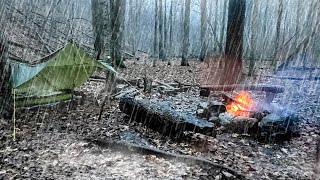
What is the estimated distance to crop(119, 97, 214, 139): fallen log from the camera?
6074 millimetres

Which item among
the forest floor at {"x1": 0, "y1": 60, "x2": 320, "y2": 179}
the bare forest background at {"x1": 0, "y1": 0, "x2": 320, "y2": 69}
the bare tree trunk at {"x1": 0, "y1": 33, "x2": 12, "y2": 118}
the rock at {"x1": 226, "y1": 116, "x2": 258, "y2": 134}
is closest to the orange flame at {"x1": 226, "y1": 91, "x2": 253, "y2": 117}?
the rock at {"x1": 226, "y1": 116, "x2": 258, "y2": 134}

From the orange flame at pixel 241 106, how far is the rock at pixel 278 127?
2.50 feet

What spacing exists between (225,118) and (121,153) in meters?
2.88

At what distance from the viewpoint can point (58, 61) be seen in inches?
328

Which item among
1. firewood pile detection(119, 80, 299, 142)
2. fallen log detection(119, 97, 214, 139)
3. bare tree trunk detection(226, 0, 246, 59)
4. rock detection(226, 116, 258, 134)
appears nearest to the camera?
fallen log detection(119, 97, 214, 139)

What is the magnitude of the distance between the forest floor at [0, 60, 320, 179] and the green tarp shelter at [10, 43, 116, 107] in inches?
20.1

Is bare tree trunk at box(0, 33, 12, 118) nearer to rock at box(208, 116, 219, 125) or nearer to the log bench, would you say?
rock at box(208, 116, 219, 125)

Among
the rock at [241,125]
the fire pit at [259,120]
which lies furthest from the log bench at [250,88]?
the rock at [241,125]

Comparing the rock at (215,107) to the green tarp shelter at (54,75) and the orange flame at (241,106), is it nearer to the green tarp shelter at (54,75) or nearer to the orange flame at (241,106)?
the orange flame at (241,106)

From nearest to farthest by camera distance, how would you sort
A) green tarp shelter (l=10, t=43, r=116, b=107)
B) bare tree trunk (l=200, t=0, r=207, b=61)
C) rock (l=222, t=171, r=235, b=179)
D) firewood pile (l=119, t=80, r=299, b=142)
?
rock (l=222, t=171, r=235, b=179)
firewood pile (l=119, t=80, r=299, b=142)
green tarp shelter (l=10, t=43, r=116, b=107)
bare tree trunk (l=200, t=0, r=207, b=61)

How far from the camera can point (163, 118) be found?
21.6 ft

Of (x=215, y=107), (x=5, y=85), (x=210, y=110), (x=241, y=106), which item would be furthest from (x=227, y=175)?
(x=5, y=85)

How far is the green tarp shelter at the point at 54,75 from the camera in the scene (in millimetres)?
7762

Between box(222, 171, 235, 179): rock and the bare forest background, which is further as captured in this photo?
the bare forest background
